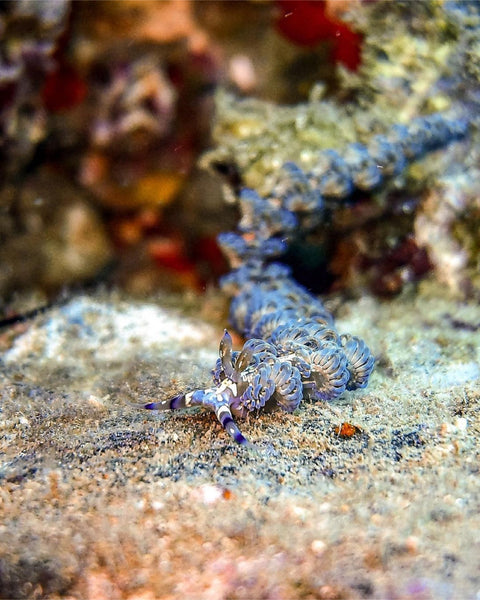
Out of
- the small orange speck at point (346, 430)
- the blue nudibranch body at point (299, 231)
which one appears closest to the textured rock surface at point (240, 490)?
the small orange speck at point (346, 430)

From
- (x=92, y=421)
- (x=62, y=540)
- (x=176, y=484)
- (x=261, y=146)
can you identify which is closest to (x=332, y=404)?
(x=176, y=484)

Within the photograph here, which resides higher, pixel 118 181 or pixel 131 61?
pixel 131 61

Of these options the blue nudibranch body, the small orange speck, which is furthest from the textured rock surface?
the blue nudibranch body

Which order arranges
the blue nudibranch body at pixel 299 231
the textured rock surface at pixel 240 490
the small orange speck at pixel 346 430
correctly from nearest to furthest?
the textured rock surface at pixel 240 490
the small orange speck at pixel 346 430
the blue nudibranch body at pixel 299 231

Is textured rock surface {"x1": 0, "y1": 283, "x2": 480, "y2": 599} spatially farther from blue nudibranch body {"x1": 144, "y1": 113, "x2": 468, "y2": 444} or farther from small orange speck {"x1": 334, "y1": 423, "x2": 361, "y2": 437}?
blue nudibranch body {"x1": 144, "y1": 113, "x2": 468, "y2": 444}

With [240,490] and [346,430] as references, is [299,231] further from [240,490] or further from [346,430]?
[240,490]

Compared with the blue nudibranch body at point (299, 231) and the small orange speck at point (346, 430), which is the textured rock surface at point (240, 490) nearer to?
the small orange speck at point (346, 430)

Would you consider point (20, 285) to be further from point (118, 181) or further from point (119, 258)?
point (118, 181)

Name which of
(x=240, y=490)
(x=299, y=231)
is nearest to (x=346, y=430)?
(x=240, y=490)

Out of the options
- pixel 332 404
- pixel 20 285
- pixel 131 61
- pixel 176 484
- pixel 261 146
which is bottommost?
pixel 20 285
